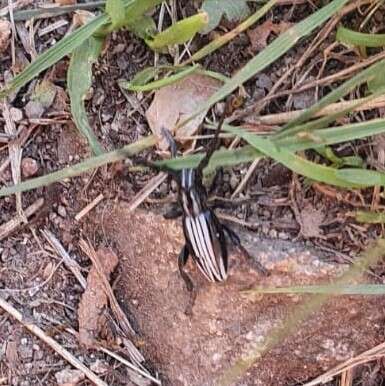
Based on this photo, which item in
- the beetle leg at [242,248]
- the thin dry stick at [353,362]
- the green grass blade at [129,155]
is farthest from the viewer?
the thin dry stick at [353,362]

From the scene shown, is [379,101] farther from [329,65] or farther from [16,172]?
[16,172]

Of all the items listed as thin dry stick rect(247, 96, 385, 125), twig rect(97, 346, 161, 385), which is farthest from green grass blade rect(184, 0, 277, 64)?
twig rect(97, 346, 161, 385)

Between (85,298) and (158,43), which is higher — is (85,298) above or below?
below

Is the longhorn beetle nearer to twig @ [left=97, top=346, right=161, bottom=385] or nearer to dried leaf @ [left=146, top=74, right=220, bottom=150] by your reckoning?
dried leaf @ [left=146, top=74, right=220, bottom=150]

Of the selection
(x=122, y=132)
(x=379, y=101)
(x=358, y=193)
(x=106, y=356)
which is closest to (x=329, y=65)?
(x=379, y=101)

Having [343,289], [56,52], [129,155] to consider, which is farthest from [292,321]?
[56,52]

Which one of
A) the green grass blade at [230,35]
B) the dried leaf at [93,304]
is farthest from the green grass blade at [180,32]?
the dried leaf at [93,304]

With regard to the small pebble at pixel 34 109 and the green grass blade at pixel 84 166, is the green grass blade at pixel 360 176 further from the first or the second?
the small pebble at pixel 34 109
